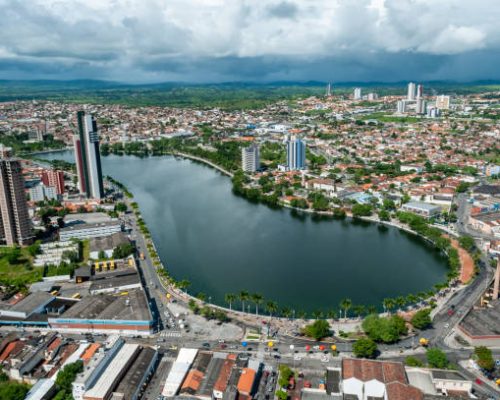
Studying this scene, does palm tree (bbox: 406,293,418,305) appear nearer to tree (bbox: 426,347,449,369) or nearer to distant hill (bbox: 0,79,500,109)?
tree (bbox: 426,347,449,369)

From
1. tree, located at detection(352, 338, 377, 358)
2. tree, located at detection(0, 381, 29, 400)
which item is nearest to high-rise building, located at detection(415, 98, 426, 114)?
tree, located at detection(352, 338, 377, 358)

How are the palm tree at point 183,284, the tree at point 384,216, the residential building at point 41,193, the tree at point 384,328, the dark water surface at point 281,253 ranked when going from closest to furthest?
the tree at point 384,328, the palm tree at point 183,284, the dark water surface at point 281,253, the tree at point 384,216, the residential building at point 41,193

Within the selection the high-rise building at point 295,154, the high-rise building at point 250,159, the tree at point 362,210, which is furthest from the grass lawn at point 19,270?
the high-rise building at point 295,154

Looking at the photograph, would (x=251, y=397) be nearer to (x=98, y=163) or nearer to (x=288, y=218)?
(x=288, y=218)

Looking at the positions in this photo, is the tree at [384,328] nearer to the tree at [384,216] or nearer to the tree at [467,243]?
the tree at [467,243]

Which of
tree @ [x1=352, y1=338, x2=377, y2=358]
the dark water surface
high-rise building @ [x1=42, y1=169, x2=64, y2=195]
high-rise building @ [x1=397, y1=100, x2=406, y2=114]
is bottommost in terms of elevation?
the dark water surface

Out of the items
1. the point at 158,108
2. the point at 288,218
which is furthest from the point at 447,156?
the point at 158,108
